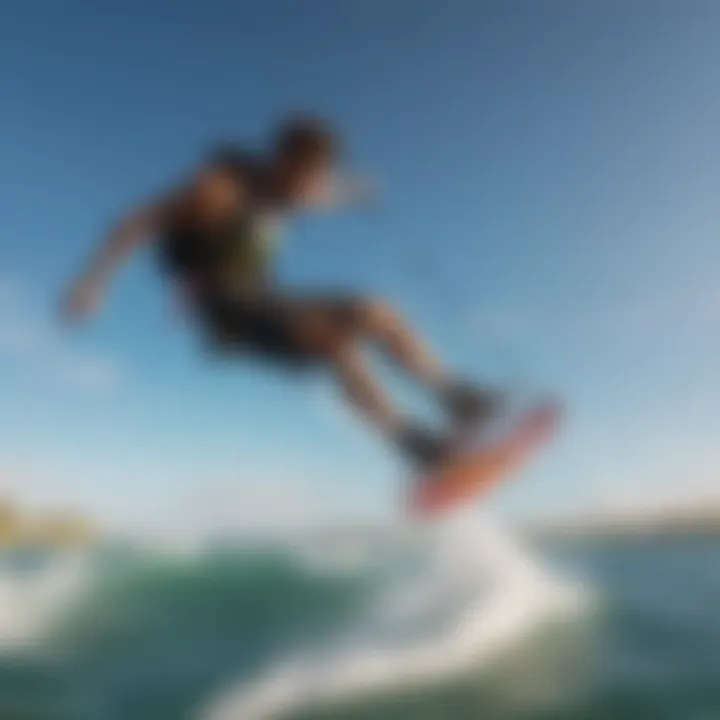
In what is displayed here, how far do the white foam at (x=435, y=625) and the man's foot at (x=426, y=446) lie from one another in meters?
0.14

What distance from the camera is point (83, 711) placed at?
6.43 ft

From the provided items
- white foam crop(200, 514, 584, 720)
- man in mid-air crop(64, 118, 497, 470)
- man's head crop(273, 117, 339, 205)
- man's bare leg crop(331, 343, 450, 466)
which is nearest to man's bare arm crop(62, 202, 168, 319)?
man in mid-air crop(64, 118, 497, 470)

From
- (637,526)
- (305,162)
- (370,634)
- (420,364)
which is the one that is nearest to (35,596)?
(370,634)

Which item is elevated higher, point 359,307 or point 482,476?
point 359,307

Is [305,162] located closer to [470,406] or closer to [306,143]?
[306,143]

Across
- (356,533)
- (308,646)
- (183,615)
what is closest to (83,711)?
(183,615)

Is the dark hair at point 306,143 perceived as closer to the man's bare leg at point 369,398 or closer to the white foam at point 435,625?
the man's bare leg at point 369,398

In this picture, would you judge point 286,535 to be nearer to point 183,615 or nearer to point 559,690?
point 183,615

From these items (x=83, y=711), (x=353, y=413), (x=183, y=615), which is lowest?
(x=83, y=711)

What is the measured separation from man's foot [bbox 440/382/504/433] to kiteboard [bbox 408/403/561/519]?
3 cm

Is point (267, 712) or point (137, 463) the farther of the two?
point (137, 463)

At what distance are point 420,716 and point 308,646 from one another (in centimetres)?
25

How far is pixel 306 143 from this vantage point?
1.89 meters

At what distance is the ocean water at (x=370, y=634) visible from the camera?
1.95 m
